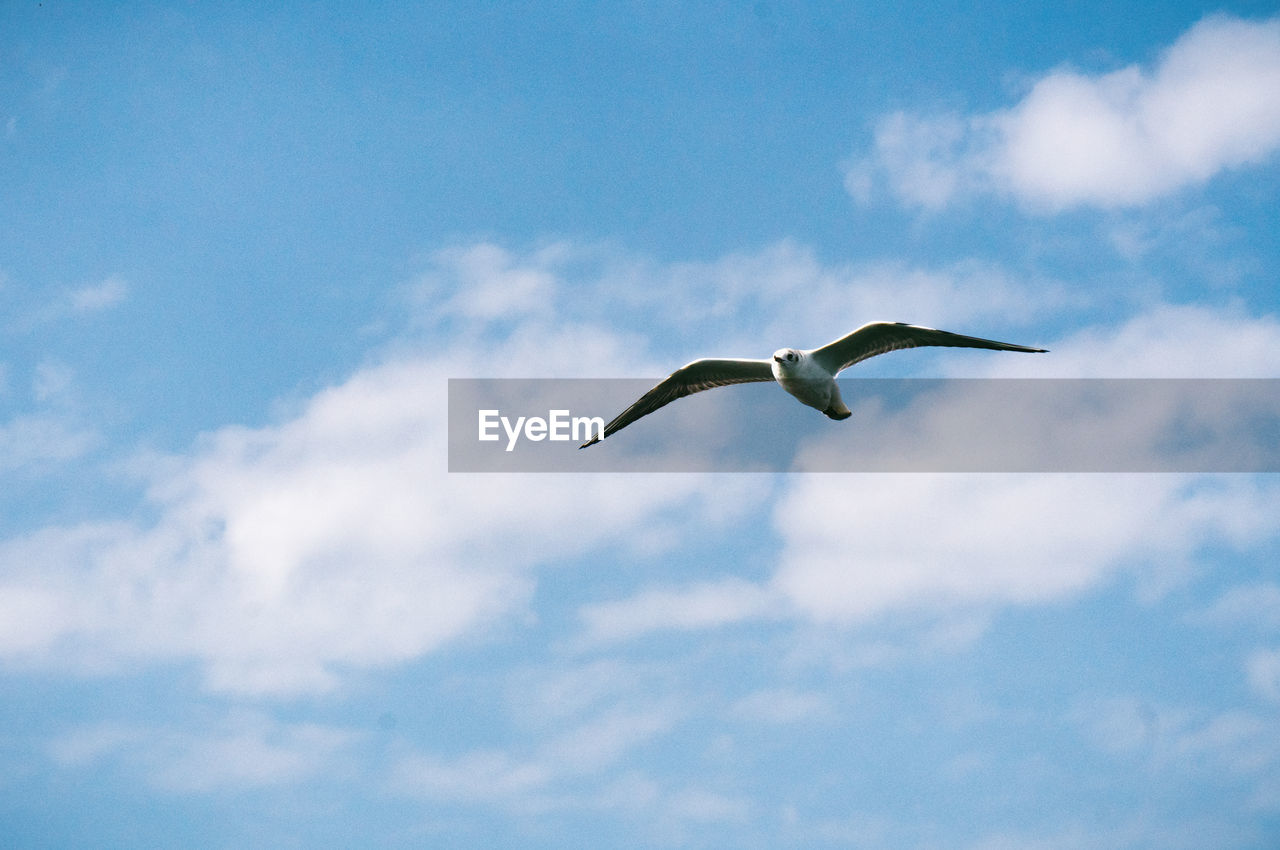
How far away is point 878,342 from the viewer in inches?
1217

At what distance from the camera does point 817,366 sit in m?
30.9

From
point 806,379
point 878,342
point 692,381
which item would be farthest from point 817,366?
point 692,381

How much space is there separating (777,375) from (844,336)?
2.36 meters

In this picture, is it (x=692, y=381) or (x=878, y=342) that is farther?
(x=692, y=381)

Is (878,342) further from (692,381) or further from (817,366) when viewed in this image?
(692,381)

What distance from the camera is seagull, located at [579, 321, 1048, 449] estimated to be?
30047 millimetres

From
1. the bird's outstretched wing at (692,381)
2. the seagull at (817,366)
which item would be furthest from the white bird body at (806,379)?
the bird's outstretched wing at (692,381)

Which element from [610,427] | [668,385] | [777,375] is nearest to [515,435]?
[610,427]

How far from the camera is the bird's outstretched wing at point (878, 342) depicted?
29.8m

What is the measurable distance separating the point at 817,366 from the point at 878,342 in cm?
204

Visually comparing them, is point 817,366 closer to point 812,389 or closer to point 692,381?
point 812,389

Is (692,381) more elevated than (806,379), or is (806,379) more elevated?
(692,381)

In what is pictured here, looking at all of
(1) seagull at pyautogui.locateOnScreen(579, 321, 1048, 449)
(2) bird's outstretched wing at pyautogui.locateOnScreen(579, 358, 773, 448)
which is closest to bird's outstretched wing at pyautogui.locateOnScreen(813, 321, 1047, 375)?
(1) seagull at pyautogui.locateOnScreen(579, 321, 1048, 449)

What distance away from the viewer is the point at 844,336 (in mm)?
30031
